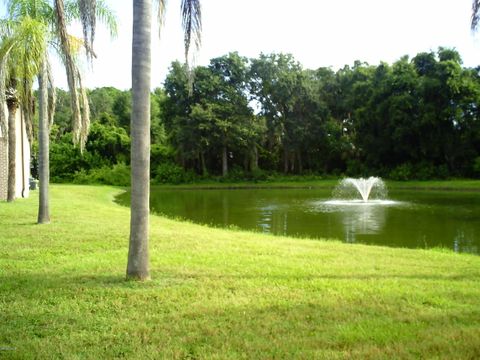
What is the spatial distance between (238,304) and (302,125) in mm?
47019

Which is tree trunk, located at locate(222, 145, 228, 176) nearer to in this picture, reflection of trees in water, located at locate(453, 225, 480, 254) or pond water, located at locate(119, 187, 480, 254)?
pond water, located at locate(119, 187, 480, 254)

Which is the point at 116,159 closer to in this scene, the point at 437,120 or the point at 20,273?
the point at 437,120

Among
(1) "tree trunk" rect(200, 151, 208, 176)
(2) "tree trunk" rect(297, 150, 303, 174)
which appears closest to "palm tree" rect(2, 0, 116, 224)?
(1) "tree trunk" rect(200, 151, 208, 176)

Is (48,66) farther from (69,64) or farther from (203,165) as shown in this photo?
(203,165)

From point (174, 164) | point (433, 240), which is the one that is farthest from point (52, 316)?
point (174, 164)

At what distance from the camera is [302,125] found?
52.0 m

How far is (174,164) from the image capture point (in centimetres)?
5434

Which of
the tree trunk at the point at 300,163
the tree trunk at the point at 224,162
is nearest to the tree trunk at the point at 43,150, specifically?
the tree trunk at the point at 224,162

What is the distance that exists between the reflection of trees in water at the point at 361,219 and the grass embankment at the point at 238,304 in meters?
5.91

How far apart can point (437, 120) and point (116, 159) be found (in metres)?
34.2

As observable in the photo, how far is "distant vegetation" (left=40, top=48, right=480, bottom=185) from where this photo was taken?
43.5 meters

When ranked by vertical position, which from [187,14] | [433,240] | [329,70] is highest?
[329,70]

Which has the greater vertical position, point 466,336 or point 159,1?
point 159,1

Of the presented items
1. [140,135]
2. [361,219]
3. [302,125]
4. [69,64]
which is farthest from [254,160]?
[140,135]
